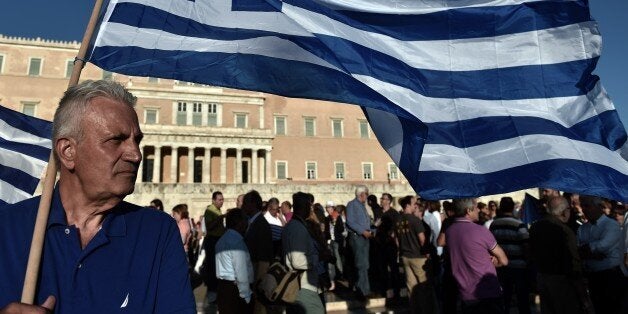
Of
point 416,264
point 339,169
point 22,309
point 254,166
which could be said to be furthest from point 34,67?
point 22,309

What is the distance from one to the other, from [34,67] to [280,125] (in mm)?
20844

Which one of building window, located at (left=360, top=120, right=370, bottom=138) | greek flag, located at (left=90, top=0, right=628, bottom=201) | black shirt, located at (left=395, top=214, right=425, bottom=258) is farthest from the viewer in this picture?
building window, located at (left=360, top=120, right=370, bottom=138)

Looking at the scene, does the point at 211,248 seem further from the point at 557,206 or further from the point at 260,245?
the point at 557,206

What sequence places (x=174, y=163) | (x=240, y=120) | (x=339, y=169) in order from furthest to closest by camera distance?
(x=339, y=169) → (x=240, y=120) → (x=174, y=163)

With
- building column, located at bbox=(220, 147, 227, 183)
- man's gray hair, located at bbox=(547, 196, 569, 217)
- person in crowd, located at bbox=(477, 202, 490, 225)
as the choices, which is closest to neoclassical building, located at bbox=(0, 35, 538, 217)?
building column, located at bbox=(220, 147, 227, 183)

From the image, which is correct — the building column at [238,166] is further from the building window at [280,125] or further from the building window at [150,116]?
A: the building window at [150,116]

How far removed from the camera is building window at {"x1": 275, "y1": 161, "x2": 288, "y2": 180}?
37312 mm

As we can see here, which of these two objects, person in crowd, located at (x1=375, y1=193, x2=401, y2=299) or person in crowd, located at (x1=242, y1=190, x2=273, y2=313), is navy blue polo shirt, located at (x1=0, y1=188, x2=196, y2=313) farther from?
person in crowd, located at (x1=375, y1=193, x2=401, y2=299)

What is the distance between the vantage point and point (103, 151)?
58.4 inches

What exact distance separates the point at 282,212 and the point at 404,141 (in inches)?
275

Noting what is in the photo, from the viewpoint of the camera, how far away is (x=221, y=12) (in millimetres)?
2549

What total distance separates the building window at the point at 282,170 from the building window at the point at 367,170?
7.73 m

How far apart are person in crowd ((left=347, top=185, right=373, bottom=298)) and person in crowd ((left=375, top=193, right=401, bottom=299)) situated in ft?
1.11

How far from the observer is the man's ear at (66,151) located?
1.50m
